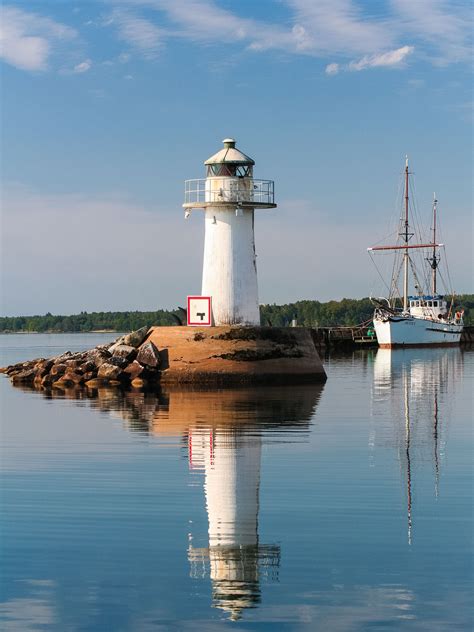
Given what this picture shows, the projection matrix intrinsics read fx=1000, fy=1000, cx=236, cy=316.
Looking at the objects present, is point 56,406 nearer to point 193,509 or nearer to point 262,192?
point 262,192

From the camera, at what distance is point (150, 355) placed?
3888 cm

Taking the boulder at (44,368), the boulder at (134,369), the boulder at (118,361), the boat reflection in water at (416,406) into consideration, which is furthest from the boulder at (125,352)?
the boat reflection in water at (416,406)

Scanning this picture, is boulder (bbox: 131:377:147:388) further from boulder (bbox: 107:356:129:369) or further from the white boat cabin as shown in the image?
the white boat cabin

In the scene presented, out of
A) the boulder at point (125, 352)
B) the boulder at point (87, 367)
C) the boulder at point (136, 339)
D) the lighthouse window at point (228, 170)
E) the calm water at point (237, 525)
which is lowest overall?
the calm water at point (237, 525)

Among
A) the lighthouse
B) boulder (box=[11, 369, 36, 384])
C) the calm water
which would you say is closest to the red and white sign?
the lighthouse

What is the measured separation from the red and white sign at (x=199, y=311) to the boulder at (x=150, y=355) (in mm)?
1714

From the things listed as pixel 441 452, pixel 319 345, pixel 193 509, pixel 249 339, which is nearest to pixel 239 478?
pixel 193 509

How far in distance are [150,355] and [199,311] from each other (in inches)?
101

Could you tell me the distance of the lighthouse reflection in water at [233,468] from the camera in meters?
10.6

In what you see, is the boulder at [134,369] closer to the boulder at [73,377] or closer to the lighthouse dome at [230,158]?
the boulder at [73,377]

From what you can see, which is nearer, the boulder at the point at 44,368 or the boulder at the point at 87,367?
the boulder at the point at 87,367

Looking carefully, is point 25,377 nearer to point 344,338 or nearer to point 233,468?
point 233,468

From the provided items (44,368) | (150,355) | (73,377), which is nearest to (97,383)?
(73,377)

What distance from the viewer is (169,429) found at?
24.4 m
